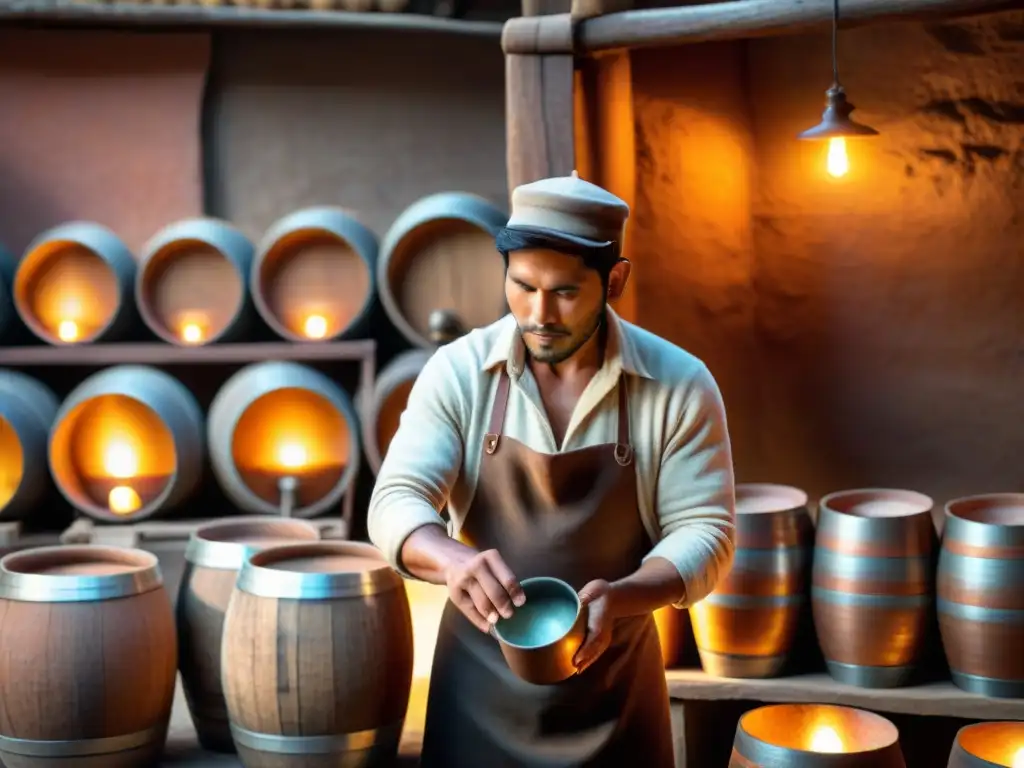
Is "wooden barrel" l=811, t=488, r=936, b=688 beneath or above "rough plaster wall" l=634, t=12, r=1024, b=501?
beneath

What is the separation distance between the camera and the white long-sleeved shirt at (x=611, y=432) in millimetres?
2656

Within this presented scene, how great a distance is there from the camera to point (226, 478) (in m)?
5.44

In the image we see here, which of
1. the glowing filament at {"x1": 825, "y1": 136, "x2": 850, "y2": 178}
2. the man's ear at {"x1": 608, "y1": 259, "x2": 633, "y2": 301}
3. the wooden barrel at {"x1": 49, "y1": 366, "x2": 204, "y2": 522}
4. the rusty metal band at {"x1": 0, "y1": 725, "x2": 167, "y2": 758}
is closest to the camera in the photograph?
the man's ear at {"x1": 608, "y1": 259, "x2": 633, "y2": 301}

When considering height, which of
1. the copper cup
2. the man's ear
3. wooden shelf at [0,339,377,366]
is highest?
the man's ear

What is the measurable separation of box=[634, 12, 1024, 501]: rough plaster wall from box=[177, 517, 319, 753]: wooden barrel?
4.91 ft

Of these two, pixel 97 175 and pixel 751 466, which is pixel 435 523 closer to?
pixel 751 466

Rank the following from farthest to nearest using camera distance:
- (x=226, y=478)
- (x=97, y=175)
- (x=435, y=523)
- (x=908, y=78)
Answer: (x=97, y=175) < (x=226, y=478) < (x=908, y=78) < (x=435, y=523)

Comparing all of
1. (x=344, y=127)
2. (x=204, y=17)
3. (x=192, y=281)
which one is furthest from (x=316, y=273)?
(x=204, y=17)

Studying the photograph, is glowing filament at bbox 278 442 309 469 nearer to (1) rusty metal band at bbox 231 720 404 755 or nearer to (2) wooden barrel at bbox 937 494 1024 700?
(1) rusty metal band at bbox 231 720 404 755

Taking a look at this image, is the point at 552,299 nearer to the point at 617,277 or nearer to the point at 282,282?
the point at 617,277

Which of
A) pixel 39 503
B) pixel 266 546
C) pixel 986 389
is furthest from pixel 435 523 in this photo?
pixel 39 503

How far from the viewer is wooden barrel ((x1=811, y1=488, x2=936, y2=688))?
11.3 ft

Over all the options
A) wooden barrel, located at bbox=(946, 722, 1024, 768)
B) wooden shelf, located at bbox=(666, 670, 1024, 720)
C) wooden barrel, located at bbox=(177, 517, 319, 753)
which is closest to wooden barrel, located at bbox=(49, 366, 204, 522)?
wooden barrel, located at bbox=(177, 517, 319, 753)

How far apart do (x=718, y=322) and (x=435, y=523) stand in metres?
2.04
